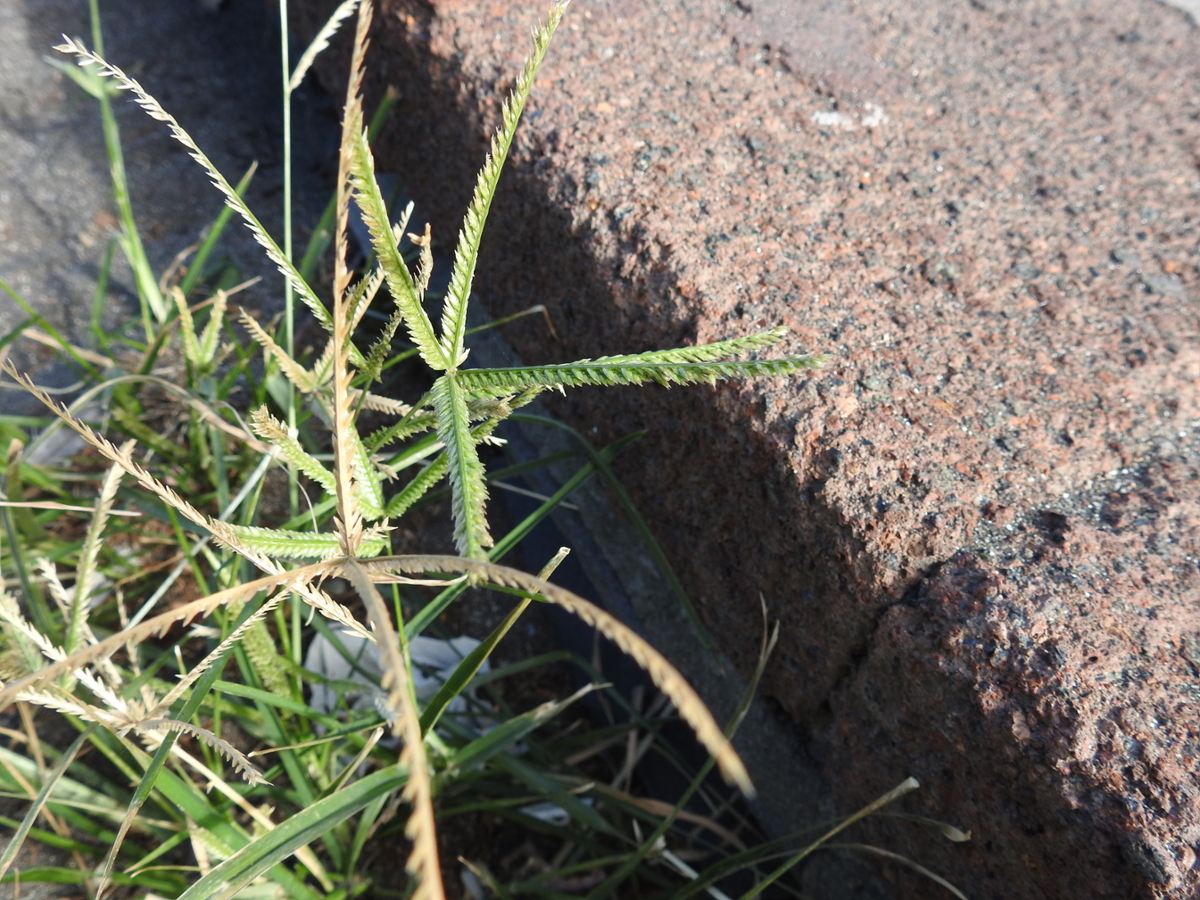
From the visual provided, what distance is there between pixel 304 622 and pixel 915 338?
0.75 meters

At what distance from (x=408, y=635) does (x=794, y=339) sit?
43 cm

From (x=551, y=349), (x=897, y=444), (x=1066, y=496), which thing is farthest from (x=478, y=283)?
(x=1066, y=496)

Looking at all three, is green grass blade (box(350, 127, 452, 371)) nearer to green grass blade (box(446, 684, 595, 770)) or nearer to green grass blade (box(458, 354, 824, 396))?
green grass blade (box(458, 354, 824, 396))

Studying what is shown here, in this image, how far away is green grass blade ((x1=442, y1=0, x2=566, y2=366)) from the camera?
48 centimetres

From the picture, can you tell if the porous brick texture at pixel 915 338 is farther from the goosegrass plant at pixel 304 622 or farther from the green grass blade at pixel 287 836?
the green grass blade at pixel 287 836

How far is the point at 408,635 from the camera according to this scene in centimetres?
75

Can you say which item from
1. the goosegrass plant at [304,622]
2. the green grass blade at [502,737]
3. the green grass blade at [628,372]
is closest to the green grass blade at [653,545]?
the goosegrass plant at [304,622]

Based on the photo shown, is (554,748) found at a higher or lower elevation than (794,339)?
lower

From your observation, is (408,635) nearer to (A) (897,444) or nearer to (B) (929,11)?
(A) (897,444)

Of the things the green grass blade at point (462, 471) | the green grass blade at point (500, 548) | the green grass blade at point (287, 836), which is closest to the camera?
the green grass blade at point (462, 471)

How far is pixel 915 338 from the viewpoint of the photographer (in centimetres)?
74

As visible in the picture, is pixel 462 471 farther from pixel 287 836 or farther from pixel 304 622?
pixel 304 622

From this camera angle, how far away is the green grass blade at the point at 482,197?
0.48 metres

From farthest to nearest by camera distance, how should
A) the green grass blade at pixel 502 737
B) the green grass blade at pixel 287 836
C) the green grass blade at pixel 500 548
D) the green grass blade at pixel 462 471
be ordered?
the green grass blade at pixel 502 737 → the green grass blade at pixel 500 548 → the green grass blade at pixel 287 836 → the green grass blade at pixel 462 471
